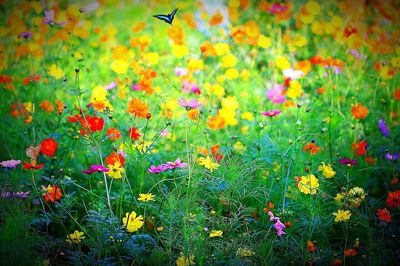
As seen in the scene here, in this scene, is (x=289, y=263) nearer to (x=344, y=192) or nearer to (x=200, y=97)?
(x=344, y=192)

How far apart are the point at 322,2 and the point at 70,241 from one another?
3.32 meters

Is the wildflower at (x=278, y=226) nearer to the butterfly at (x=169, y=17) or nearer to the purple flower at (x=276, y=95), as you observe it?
the butterfly at (x=169, y=17)

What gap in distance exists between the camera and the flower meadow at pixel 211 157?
1841 millimetres

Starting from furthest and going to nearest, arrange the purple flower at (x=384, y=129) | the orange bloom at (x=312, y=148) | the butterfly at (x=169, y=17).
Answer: the purple flower at (x=384, y=129) → the orange bloom at (x=312, y=148) → the butterfly at (x=169, y=17)

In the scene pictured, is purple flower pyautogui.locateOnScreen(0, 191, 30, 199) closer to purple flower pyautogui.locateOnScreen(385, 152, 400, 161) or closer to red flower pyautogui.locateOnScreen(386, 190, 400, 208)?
red flower pyautogui.locateOnScreen(386, 190, 400, 208)

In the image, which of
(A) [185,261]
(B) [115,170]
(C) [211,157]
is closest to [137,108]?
Answer: (B) [115,170]

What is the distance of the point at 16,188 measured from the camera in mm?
1911

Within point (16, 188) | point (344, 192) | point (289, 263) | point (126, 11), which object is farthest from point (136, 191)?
A: point (126, 11)

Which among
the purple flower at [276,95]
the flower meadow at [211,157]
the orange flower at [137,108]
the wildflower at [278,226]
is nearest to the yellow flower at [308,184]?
the flower meadow at [211,157]

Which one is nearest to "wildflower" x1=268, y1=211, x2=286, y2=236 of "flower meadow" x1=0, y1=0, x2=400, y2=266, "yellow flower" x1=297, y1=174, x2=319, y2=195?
"flower meadow" x1=0, y1=0, x2=400, y2=266

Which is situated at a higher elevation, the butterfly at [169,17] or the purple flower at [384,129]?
the butterfly at [169,17]

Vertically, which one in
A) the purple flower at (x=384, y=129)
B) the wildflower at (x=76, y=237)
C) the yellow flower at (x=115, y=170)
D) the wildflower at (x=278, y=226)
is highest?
the yellow flower at (x=115, y=170)

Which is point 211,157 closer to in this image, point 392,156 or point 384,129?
point 392,156

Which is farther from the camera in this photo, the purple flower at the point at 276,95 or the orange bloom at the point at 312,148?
the purple flower at the point at 276,95
